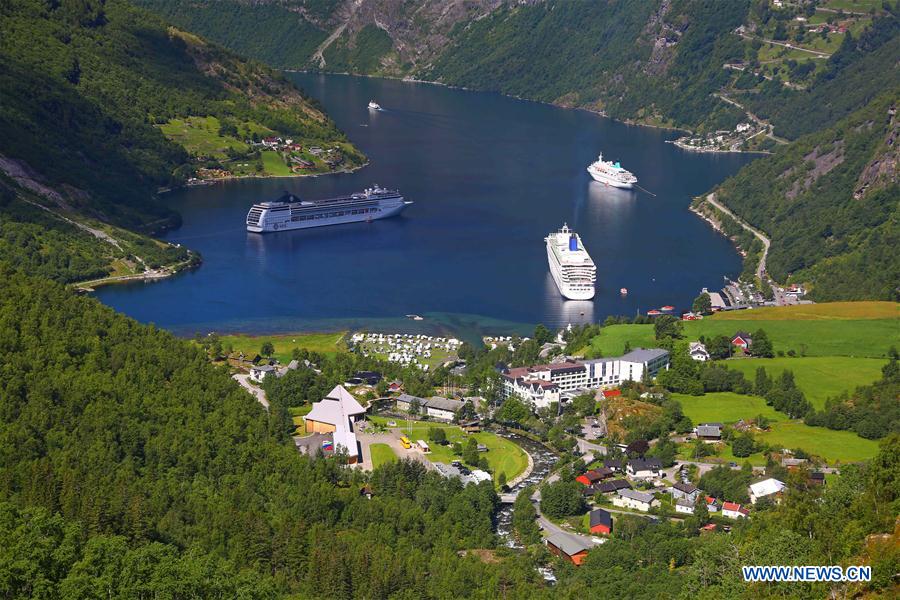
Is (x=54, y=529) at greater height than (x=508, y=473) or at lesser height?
greater

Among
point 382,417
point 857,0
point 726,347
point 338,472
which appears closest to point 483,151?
point 857,0

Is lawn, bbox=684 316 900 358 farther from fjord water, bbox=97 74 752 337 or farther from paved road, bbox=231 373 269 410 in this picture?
paved road, bbox=231 373 269 410

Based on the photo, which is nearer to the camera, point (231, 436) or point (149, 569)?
point (149, 569)

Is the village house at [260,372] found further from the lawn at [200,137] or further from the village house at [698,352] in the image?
the lawn at [200,137]

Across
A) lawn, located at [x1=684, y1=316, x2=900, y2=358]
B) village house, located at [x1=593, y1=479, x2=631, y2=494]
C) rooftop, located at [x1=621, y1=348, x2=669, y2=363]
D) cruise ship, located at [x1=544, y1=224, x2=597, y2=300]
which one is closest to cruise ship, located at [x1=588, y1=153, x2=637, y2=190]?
cruise ship, located at [x1=544, y1=224, x2=597, y2=300]

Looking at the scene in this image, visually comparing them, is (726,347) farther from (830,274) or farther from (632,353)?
(830,274)

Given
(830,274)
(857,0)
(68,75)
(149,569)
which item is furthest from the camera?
(857,0)
